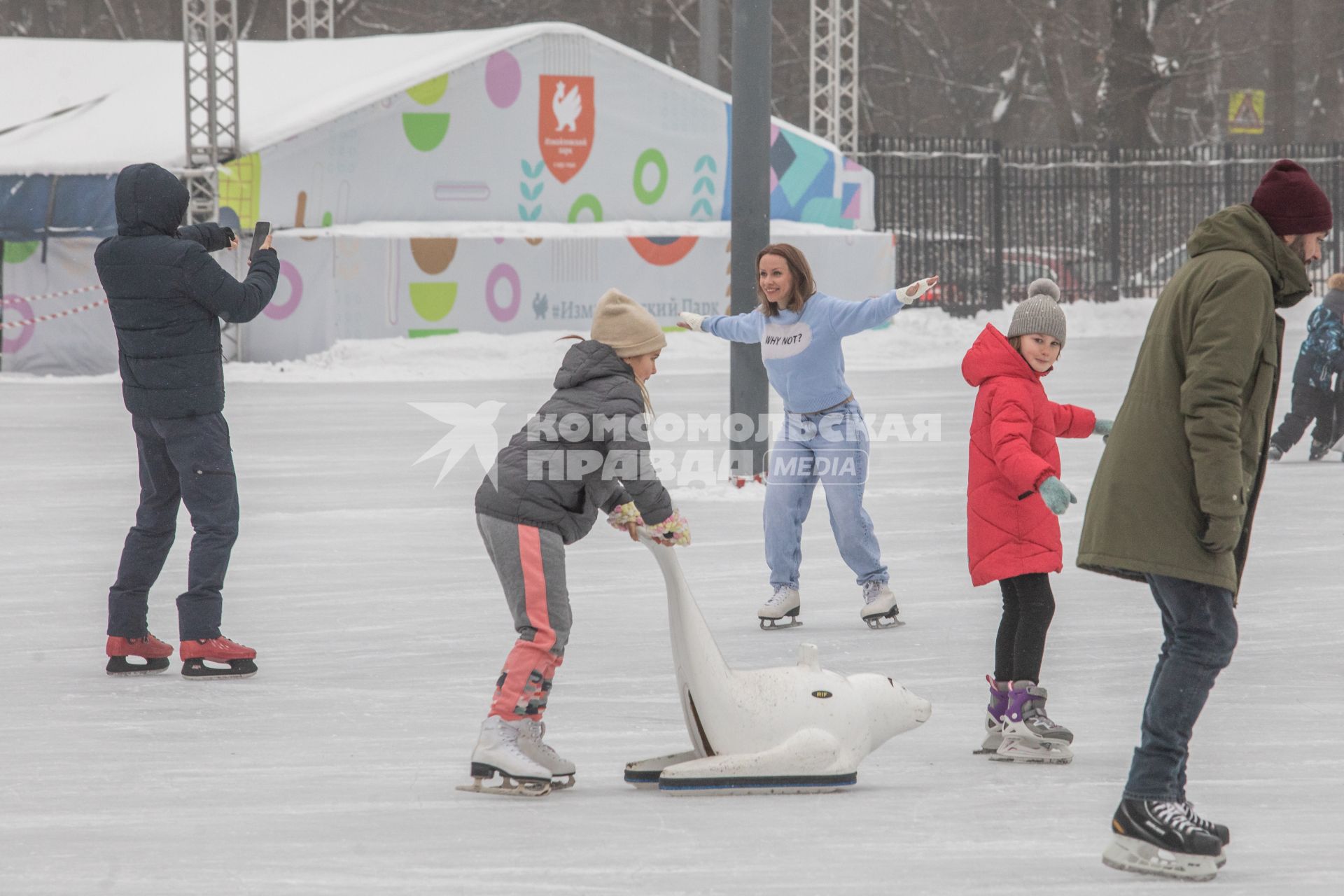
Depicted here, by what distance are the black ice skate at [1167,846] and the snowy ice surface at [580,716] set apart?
5 centimetres

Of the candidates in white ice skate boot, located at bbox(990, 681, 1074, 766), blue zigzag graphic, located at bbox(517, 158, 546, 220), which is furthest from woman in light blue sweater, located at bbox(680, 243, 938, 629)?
blue zigzag graphic, located at bbox(517, 158, 546, 220)

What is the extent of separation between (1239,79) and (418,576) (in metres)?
48.6

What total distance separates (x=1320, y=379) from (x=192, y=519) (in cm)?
865

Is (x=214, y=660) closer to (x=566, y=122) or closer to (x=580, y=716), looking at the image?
(x=580, y=716)

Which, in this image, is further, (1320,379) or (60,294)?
(60,294)

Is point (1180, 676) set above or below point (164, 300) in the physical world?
below

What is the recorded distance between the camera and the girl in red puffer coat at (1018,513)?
5188 mm

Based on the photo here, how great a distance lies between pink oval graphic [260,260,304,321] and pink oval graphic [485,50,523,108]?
11.4 ft

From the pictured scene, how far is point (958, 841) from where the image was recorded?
4.35 m

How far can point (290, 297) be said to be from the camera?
823 inches

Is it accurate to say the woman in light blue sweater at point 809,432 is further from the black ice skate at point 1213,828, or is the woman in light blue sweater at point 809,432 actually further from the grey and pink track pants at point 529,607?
the black ice skate at point 1213,828

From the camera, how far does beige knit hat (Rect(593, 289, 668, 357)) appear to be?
491 cm

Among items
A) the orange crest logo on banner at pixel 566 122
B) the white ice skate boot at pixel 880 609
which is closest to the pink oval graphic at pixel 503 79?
the orange crest logo on banner at pixel 566 122

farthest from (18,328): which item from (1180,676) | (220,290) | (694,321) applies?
(1180,676)
